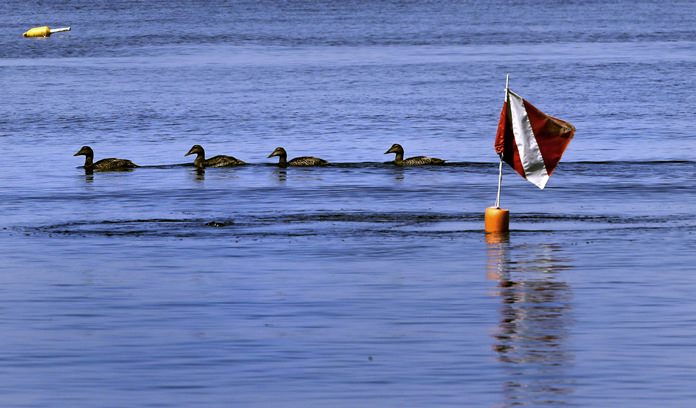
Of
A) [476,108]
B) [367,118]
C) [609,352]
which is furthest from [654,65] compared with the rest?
[609,352]

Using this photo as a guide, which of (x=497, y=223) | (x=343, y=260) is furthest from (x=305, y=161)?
(x=343, y=260)

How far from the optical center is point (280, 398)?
18.1 metres

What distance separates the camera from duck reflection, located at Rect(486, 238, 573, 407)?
61.0ft

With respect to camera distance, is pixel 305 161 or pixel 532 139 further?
pixel 305 161

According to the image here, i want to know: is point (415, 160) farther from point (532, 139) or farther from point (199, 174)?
point (532, 139)

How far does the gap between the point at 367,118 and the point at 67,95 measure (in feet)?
65.1

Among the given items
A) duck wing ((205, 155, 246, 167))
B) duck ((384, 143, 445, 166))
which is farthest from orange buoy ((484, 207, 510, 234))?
duck wing ((205, 155, 246, 167))

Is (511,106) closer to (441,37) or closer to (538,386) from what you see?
(538,386)

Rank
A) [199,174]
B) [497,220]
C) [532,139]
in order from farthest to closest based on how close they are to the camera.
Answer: [199,174] < [497,220] < [532,139]

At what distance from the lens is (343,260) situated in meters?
28.7

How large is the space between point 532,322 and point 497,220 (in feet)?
28.0

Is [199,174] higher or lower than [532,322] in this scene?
lower

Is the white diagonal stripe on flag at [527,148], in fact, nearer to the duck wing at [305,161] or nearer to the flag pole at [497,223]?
the flag pole at [497,223]

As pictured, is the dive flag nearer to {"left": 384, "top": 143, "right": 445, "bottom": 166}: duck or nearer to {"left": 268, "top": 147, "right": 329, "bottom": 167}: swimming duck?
{"left": 384, "top": 143, "right": 445, "bottom": 166}: duck
